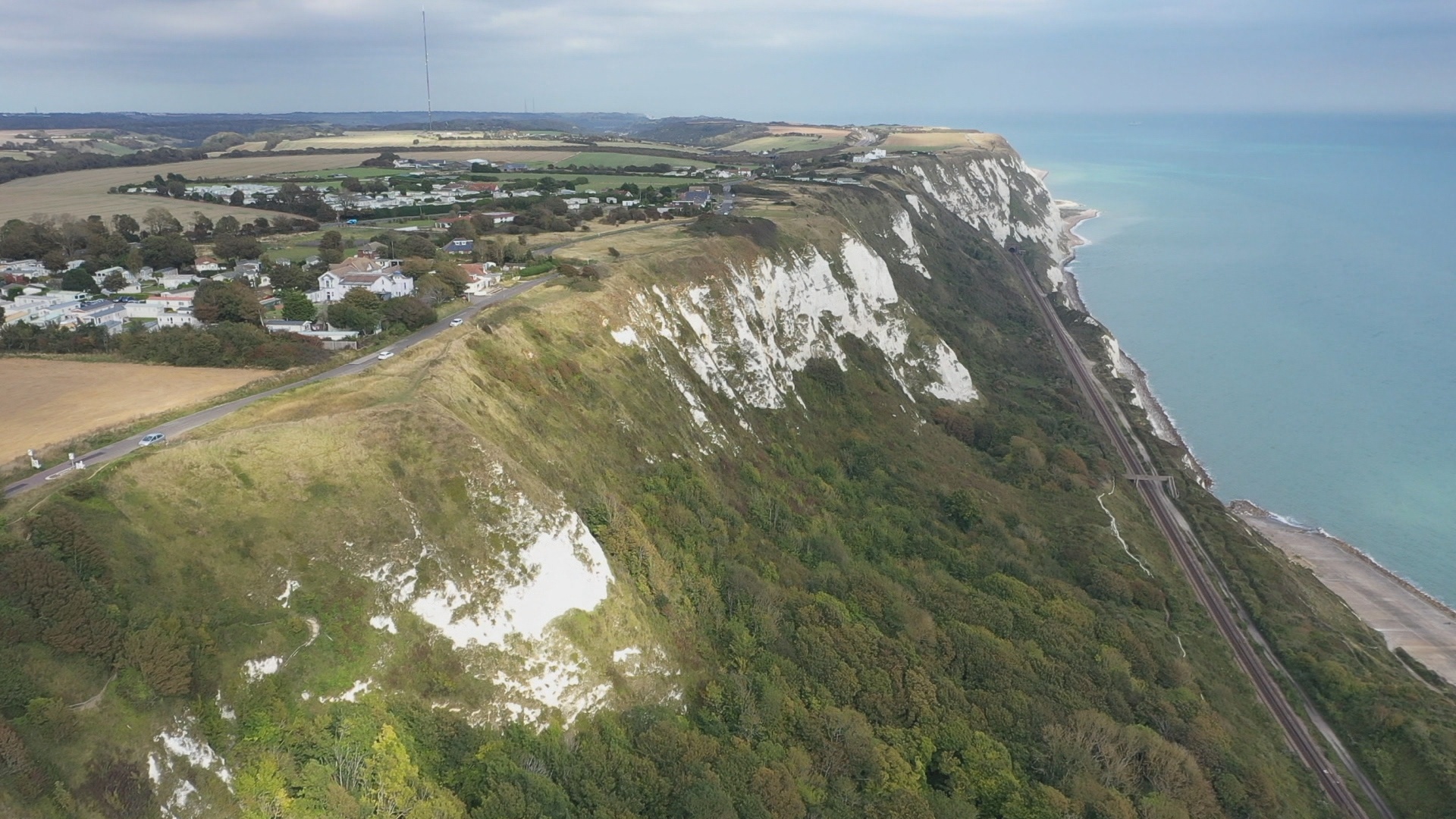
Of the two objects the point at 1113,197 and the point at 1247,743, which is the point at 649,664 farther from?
the point at 1113,197

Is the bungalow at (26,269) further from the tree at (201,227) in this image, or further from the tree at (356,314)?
the tree at (356,314)

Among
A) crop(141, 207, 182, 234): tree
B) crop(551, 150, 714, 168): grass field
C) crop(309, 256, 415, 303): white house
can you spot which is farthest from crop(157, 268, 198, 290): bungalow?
crop(551, 150, 714, 168): grass field

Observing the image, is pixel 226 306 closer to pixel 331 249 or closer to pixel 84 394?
pixel 84 394

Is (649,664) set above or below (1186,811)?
above

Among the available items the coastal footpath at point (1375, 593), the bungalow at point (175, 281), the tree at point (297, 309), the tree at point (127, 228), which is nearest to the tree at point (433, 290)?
the tree at point (297, 309)

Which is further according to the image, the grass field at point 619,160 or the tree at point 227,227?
the grass field at point 619,160

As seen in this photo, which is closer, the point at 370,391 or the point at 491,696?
the point at 491,696

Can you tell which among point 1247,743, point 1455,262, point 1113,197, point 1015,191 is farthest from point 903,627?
point 1113,197
